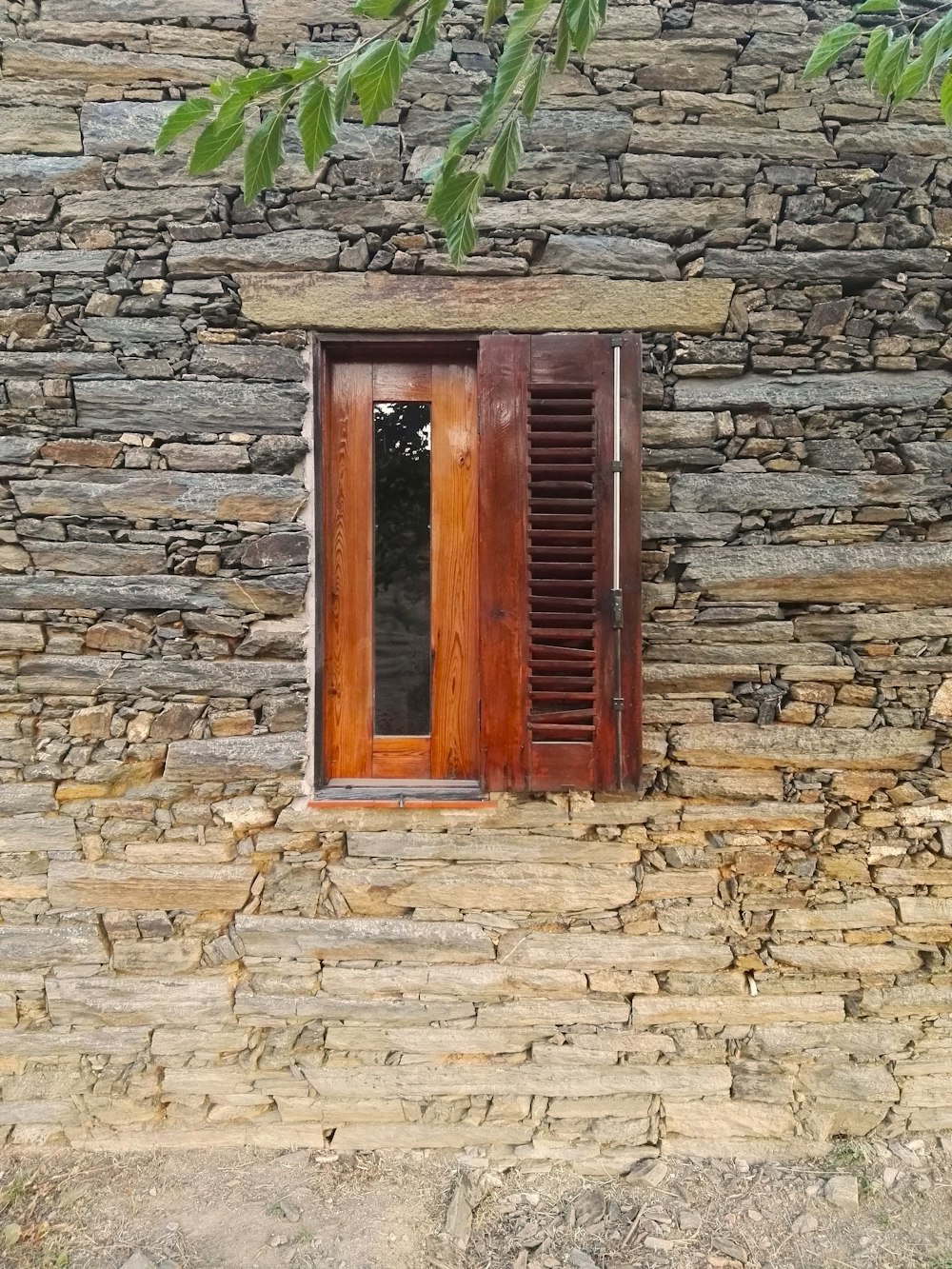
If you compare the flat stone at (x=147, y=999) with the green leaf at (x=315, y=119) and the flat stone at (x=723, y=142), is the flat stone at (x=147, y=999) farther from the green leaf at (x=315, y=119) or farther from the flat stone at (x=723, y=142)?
the flat stone at (x=723, y=142)

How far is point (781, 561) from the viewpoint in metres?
2.38

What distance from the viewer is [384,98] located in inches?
53.1

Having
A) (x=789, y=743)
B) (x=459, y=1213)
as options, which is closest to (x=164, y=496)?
(x=789, y=743)

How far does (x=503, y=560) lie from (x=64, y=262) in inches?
69.1

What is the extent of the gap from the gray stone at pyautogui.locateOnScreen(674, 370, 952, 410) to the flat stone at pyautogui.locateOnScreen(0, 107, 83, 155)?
218cm

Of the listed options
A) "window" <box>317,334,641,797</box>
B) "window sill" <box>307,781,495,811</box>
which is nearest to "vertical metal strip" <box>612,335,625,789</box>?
"window" <box>317,334,641,797</box>

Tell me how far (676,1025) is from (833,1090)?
0.59 m

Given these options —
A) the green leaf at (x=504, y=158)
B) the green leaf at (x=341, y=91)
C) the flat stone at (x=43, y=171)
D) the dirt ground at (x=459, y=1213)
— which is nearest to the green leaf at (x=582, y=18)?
the green leaf at (x=504, y=158)

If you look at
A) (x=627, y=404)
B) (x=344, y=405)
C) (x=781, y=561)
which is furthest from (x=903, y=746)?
(x=344, y=405)

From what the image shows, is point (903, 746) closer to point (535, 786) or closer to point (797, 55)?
point (535, 786)

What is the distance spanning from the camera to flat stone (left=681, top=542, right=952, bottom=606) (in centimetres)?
237

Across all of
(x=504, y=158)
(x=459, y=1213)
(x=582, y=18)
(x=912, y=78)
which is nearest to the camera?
(x=582, y=18)

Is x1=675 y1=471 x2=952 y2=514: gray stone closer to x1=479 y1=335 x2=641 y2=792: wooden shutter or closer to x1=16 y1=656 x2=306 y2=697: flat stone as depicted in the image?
x1=479 y1=335 x2=641 y2=792: wooden shutter

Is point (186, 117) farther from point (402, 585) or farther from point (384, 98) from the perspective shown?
point (402, 585)
